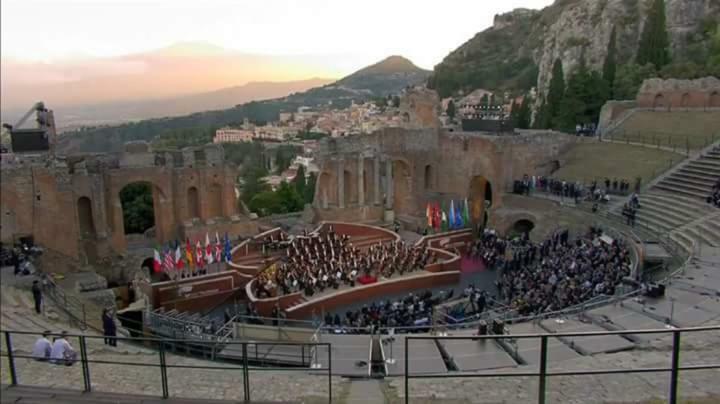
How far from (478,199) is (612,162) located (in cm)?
1008

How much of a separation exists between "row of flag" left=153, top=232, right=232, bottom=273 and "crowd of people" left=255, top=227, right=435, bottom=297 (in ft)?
10.8

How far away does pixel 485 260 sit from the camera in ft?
101

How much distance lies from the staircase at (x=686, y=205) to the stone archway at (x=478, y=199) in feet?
40.0

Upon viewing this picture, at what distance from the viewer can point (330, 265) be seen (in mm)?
27109

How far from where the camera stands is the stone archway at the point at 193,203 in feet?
111

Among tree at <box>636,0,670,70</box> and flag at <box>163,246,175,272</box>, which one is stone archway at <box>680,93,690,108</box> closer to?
tree at <box>636,0,670,70</box>

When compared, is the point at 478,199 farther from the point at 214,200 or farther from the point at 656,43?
the point at 656,43

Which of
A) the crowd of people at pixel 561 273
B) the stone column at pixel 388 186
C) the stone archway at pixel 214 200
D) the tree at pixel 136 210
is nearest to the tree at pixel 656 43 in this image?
the stone column at pixel 388 186

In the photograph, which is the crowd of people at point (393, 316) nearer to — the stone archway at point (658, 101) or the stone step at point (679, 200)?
the stone step at point (679, 200)

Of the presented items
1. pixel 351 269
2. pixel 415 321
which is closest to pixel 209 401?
pixel 415 321

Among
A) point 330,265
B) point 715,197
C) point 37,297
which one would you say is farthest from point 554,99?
point 37,297

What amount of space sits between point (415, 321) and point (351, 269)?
7161 mm

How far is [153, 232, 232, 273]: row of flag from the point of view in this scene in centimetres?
2695

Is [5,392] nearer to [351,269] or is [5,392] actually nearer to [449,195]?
[351,269]
